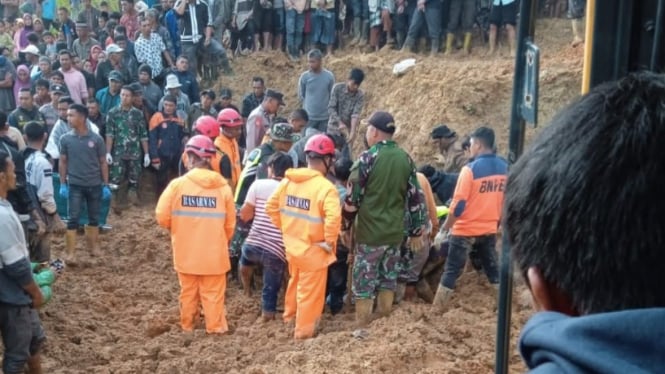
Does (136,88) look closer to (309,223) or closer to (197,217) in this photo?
(197,217)

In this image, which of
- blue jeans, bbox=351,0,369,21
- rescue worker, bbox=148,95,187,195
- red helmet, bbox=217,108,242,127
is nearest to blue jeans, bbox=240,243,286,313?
red helmet, bbox=217,108,242,127

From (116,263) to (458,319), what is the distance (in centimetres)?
493

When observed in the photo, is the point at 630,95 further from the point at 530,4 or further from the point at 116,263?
the point at 116,263

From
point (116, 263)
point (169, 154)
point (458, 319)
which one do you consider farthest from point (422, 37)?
point (458, 319)

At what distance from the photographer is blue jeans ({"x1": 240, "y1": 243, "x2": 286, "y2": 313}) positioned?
8125mm

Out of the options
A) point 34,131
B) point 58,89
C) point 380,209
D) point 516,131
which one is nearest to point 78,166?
point 34,131

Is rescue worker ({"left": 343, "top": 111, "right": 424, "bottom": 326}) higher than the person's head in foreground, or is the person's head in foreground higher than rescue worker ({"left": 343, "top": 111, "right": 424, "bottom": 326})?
the person's head in foreground

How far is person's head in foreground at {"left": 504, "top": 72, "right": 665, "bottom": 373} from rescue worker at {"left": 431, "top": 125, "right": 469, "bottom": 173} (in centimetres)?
925

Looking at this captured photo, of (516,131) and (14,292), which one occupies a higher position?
(516,131)

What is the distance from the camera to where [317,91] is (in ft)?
43.7

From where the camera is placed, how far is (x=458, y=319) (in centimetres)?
771

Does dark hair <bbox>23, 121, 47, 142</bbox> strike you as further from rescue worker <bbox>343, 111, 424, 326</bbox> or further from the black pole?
the black pole

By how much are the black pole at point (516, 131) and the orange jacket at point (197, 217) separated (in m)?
5.41

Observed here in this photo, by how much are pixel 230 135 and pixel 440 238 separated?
348 cm
